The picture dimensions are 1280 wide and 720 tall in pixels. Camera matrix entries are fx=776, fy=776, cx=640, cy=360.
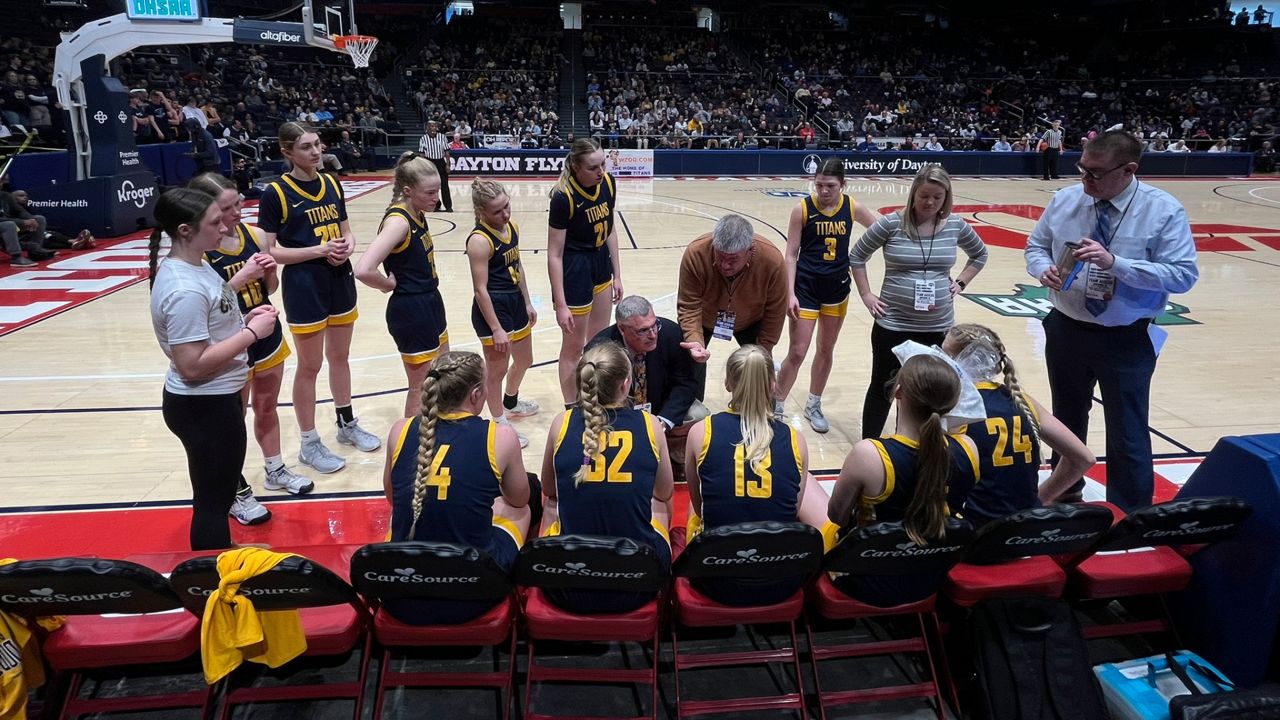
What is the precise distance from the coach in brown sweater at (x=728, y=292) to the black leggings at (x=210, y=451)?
200 centimetres

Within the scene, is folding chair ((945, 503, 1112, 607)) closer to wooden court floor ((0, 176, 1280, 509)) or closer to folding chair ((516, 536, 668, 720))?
folding chair ((516, 536, 668, 720))

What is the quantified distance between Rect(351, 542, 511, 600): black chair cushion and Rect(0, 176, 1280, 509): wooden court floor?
2017 mm

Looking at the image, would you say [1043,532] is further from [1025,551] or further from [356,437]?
[356,437]

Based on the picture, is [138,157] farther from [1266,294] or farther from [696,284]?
[1266,294]

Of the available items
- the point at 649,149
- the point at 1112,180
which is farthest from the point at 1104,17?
the point at 1112,180

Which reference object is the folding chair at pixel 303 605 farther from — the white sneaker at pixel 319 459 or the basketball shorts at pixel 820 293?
the basketball shorts at pixel 820 293

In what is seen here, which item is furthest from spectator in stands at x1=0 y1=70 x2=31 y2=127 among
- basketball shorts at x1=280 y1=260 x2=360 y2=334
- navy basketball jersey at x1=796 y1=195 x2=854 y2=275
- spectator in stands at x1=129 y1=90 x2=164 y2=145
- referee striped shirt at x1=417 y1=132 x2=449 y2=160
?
navy basketball jersey at x1=796 y1=195 x2=854 y2=275

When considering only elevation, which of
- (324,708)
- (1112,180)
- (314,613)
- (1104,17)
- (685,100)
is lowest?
(324,708)

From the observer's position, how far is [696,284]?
155 inches

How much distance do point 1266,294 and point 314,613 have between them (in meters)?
9.49

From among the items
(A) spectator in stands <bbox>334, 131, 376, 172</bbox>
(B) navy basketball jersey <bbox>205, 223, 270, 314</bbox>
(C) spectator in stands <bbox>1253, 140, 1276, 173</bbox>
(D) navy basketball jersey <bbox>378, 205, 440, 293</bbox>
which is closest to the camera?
(B) navy basketball jersey <bbox>205, 223, 270, 314</bbox>

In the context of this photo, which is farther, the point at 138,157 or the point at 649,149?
the point at 649,149

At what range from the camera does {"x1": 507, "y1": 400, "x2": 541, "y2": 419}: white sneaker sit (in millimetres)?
4996

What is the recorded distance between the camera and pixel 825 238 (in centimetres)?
442
